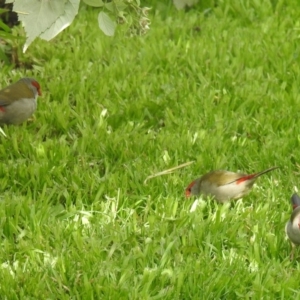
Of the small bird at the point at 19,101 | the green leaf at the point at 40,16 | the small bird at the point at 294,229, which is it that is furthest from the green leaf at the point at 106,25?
the small bird at the point at 19,101

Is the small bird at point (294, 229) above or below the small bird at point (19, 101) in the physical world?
above

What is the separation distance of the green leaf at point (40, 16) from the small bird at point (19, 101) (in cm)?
365

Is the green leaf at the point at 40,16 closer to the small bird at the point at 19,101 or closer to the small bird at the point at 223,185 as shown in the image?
the small bird at the point at 223,185

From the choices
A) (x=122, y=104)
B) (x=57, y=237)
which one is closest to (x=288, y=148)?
(x=122, y=104)

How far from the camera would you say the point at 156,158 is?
19.1ft

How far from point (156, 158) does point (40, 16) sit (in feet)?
10.9

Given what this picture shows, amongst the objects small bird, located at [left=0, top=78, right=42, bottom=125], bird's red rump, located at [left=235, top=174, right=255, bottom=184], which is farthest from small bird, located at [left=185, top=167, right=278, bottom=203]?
small bird, located at [left=0, top=78, right=42, bottom=125]

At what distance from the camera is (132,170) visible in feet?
18.5

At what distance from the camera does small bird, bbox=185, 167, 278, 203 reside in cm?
516

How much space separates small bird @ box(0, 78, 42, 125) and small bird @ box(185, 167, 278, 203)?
1.74 m

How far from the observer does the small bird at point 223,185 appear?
5.16 m

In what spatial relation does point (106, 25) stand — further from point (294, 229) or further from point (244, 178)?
point (244, 178)

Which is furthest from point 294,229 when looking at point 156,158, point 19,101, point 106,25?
point 19,101

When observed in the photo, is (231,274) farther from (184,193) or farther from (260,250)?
(184,193)
